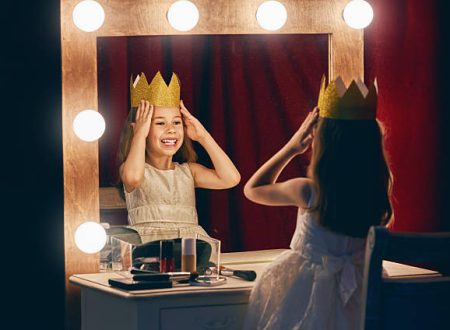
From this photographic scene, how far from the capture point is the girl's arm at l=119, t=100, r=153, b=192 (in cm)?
259

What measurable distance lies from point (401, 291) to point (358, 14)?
1.03 m

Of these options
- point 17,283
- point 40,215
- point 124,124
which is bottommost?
point 17,283

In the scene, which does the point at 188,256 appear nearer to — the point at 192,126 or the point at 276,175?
the point at 276,175

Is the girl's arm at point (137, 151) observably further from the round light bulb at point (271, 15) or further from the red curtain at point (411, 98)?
the red curtain at point (411, 98)

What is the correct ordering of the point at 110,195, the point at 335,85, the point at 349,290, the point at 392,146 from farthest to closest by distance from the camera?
1. the point at 392,146
2. the point at 110,195
3. the point at 335,85
4. the point at 349,290

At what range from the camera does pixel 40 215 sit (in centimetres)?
274

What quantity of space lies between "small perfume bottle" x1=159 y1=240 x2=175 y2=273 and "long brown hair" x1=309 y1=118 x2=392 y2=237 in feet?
1.23

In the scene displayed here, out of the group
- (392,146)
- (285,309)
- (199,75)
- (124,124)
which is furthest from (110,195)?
(392,146)

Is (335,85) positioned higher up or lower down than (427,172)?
higher up

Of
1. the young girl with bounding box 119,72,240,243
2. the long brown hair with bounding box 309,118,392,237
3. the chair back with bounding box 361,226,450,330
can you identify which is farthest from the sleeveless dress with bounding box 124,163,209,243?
the chair back with bounding box 361,226,450,330

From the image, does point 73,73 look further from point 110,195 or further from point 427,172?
point 427,172

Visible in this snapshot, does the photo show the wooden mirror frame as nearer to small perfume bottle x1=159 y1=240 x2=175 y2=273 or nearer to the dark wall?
the dark wall

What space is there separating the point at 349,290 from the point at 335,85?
49 centimetres

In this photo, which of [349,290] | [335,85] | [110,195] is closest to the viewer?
[349,290]
